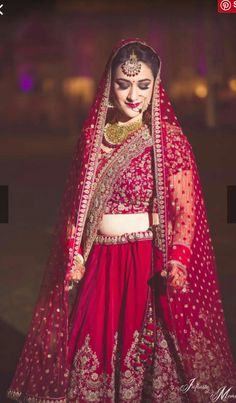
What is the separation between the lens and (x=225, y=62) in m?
8.53

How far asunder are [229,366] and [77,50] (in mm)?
4738

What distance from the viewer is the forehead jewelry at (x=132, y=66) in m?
3.30

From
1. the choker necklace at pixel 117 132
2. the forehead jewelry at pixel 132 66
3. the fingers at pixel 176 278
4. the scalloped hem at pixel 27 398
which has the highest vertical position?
the forehead jewelry at pixel 132 66

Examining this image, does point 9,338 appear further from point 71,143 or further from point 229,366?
point 71,143

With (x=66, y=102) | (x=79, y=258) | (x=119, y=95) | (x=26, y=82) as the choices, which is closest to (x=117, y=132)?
(x=119, y=95)

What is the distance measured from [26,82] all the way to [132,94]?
5.06 meters

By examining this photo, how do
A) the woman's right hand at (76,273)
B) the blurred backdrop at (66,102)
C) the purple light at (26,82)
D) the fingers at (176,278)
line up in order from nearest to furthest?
the fingers at (176,278) → the woman's right hand at (76,273) → the blurred backdrop at (66,102) → the purple light at (26,82)

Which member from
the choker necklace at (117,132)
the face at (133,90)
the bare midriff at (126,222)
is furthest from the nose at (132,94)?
the bare midriff at (126,222)

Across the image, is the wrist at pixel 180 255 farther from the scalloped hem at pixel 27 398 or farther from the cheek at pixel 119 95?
the scalloped hem at pixel 27 398

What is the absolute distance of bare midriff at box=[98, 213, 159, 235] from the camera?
3.37 m

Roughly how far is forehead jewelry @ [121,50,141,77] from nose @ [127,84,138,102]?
45 millimetres

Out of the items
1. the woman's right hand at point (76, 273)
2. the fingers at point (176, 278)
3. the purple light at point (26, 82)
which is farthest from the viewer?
the purple light at point (26, 82)

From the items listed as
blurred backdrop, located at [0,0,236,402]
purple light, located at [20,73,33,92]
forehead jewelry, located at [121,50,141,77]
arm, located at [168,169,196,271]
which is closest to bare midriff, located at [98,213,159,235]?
arm, located at [168,169,196,271]

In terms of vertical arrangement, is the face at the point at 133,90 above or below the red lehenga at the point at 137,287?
above
